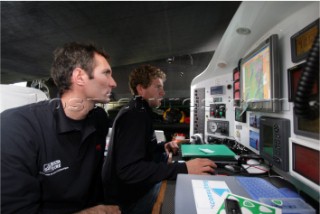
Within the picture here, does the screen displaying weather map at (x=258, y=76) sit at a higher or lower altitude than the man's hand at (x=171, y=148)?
higher

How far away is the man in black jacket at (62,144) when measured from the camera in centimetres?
70

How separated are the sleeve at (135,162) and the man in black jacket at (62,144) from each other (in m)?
0.16

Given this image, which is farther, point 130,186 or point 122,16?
point 122,16

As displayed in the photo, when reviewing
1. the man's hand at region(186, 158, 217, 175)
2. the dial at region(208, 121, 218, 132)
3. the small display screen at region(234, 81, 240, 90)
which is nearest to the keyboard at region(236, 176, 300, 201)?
the man's hand at region(186, 158, 217, 175)

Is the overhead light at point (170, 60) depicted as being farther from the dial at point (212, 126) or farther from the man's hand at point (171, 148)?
the man's hand at point (171, 148)

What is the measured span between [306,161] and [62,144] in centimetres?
112

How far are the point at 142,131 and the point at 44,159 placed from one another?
0.49 meters

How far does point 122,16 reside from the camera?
2.03 m

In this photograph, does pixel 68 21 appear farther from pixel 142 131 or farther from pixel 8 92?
pixel 142 131

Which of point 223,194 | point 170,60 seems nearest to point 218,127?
point 223,194

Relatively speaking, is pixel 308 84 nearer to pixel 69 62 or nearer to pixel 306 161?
pixel 306 161

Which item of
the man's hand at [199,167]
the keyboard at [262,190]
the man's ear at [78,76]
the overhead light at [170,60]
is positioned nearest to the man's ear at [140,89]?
the man's ear at [78,76]

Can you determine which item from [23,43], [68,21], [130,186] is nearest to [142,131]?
[130,186]

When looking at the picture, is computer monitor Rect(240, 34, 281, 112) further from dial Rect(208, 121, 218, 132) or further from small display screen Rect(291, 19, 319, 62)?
dial Rect(208, 121, 218, 132)
